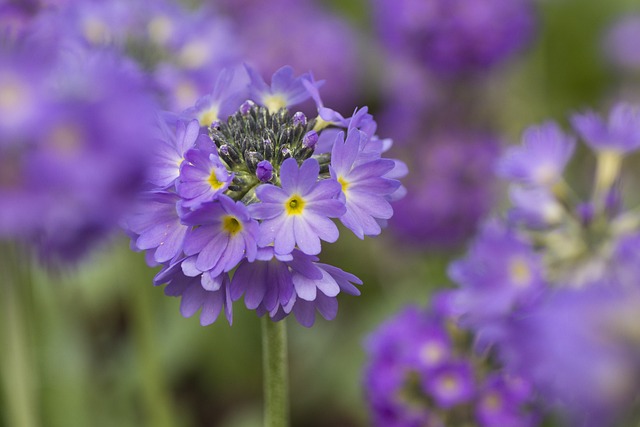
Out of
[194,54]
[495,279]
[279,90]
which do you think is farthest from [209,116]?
[194,54]

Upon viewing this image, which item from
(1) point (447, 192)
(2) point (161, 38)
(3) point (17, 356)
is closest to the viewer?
(3) point (17, 356)

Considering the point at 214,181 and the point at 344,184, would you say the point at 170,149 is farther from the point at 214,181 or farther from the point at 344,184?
the point at 344,184

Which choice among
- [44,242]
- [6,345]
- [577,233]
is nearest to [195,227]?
[44,242]

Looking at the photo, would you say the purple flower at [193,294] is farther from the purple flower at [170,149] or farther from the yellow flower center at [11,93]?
the yellow flower center at [11,93]

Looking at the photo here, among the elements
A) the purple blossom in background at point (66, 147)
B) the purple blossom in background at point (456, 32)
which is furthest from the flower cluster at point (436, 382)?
the purple blossom in background at point (456, 32)

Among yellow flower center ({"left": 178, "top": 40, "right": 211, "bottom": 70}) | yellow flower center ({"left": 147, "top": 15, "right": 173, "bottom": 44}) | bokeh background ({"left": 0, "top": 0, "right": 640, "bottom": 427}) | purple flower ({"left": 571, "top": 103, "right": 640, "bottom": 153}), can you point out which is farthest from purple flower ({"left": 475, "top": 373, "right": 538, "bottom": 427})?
yellow flower center ({"left": 147, "top": 15, "right": 173, "bottom": 44})

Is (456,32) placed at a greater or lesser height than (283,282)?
greater
